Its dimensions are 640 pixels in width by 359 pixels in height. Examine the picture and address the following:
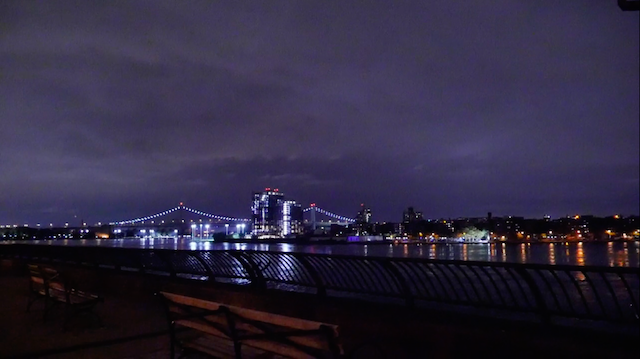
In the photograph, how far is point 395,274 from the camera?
7.92m

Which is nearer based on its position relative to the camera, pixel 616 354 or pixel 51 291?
pixel 616 354

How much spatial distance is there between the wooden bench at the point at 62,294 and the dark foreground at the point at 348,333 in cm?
27

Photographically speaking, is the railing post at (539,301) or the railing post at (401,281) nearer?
the railing post at (539,301)

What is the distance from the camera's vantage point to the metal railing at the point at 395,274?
6.29 metres

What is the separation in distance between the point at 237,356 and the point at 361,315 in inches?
99.0

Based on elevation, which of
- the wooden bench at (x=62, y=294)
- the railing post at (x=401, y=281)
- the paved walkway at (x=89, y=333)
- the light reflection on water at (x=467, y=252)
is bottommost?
the light reflection on water at (x=467, y=252)

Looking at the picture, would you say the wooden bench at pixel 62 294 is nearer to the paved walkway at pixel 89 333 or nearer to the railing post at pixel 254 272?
the paved walkway at pixel 89 333

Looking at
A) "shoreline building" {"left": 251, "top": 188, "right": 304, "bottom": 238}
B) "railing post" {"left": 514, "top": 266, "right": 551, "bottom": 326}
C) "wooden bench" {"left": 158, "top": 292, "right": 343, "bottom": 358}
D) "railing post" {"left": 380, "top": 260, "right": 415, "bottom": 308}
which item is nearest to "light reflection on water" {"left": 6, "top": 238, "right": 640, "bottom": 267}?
"shoreline building" {"left": 251, "top": 188, "right": 304, "bottom": 238}

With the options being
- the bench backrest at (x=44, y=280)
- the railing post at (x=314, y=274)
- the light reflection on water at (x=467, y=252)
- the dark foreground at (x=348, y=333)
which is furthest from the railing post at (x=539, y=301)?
the light reflection on water at (x=467, y=252)

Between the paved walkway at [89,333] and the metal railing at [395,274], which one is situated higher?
the metal railing at [395,274]

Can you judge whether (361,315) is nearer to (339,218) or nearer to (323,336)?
(323,336)

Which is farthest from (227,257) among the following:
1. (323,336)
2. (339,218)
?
(339,218)

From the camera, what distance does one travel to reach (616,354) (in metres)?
5.15

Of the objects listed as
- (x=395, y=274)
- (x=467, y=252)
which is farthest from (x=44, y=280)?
(x=467, y=252)
